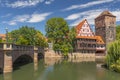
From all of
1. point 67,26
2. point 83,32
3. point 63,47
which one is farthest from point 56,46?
point 83,32

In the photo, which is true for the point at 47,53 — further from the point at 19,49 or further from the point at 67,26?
the point at 19,49

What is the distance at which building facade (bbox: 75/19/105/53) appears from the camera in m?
73.2

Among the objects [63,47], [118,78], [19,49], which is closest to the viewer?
[118,78]

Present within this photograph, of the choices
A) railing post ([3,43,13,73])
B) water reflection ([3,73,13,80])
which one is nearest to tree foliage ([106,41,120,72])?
water reflection ([3,73,13,80])

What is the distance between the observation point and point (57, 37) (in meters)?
67.4

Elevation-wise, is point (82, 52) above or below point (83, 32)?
below

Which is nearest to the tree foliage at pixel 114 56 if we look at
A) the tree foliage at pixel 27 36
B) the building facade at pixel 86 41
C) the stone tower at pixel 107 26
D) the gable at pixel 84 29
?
the tree foliage at pixel 27 36

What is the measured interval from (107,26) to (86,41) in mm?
13446

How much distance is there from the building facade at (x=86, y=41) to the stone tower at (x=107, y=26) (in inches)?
154

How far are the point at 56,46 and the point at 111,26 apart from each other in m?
29.0

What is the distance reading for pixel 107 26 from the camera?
8088cm

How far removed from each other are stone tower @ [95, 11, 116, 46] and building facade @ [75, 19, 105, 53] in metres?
3.90

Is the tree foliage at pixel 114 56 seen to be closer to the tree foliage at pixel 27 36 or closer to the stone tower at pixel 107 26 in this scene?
the tree foliage at pixel 27 36

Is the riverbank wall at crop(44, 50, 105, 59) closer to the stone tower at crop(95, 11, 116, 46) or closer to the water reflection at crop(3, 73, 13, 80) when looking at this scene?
the stone tower at crop(95, 11, 116, 46)
